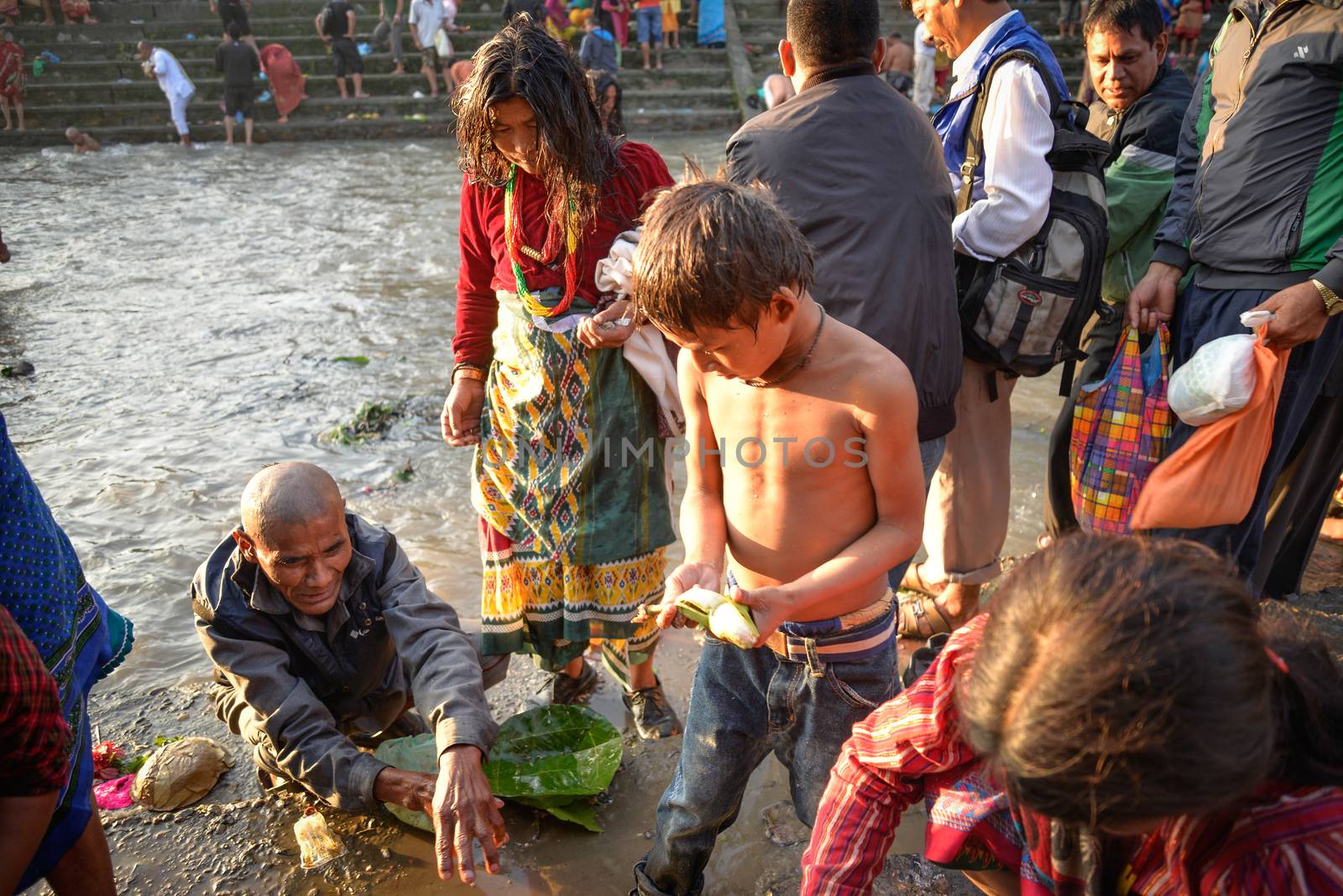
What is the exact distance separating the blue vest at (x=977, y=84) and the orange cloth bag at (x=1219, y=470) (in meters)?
0.92

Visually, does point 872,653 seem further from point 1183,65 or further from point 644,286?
point 1183,65

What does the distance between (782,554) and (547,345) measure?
987mm

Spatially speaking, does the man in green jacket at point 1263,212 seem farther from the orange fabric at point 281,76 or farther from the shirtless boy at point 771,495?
the orange fabric at point 281,76

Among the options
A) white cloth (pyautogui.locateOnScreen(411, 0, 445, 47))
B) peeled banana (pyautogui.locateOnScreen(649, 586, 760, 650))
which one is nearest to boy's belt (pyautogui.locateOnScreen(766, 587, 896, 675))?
peeled banana (pyautogui.locateOnScreen(649, 586, 760, 650))

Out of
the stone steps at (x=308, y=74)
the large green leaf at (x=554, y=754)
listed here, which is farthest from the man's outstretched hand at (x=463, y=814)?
the stone steps at (x=308, y=74)

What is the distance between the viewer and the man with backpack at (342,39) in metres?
14.1

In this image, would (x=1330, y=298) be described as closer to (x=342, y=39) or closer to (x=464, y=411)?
(x=464, y=411)

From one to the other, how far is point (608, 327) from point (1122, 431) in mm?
1558

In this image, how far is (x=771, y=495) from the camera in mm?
1915

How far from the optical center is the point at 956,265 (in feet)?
9.34

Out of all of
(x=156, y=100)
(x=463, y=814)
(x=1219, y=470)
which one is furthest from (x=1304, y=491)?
(x=156, y=100)

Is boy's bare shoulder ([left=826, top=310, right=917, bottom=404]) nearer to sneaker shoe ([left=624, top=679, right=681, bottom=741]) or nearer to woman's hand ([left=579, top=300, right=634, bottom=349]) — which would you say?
woman's hand ([left=579, top=300, right=634, bottom=349])

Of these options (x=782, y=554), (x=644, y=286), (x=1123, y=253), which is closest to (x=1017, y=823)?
(x=782, y=554)

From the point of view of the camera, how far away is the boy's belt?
6.19 feet
